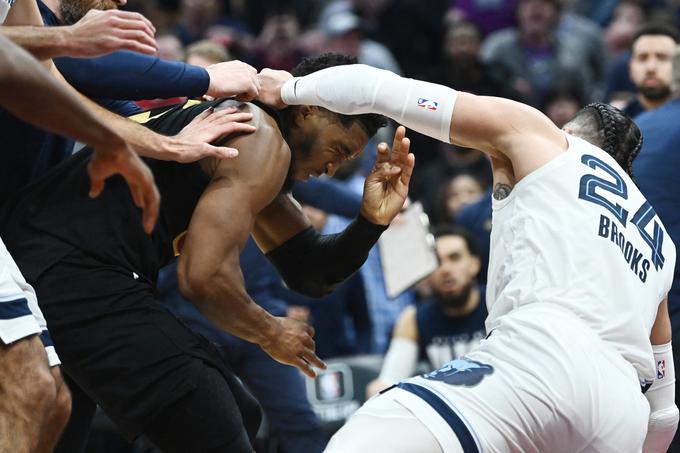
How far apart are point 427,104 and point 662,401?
1372 mm

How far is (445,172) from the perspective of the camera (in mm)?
9375

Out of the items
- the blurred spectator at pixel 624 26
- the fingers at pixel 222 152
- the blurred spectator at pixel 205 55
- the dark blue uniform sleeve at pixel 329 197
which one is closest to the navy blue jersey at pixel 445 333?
the dark blue uniform sleeve at pixel 329 197

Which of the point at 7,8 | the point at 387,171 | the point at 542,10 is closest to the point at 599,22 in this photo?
the point at 542,10

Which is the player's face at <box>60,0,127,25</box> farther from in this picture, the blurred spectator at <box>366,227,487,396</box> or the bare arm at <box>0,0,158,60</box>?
the blurred spectator at <box>366,227,487,396</box>

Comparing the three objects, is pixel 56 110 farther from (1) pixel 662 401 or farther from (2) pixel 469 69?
(2) pixel 469 69

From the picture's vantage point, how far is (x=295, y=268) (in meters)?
4.25

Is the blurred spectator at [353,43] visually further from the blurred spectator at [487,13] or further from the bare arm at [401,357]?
the bare arm at [401,357]

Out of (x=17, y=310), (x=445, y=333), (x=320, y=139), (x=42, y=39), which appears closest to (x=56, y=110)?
(x=42, y=39)

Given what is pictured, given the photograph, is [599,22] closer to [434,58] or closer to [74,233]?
[434,58]

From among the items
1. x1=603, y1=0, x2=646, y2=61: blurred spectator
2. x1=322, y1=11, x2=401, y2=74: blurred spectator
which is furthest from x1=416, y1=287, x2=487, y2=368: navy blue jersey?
x1=603, y1=0, x2=646, y2=61: blurred spectator

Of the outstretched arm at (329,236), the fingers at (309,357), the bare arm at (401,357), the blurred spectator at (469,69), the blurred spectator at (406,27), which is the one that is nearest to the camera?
the fingers at (309,357)

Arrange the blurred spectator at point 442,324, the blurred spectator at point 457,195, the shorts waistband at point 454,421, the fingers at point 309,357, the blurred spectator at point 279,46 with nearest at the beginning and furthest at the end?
1. the shorts waistband at point 454,421
2. the fingers at point 309,357
3. the blurred spectator at point 442,324
4. the blurred spectator at point 457,195
5. the blurred spectator at point 279,46

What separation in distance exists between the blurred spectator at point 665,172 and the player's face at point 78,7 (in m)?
2.51

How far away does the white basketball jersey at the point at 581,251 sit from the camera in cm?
341
